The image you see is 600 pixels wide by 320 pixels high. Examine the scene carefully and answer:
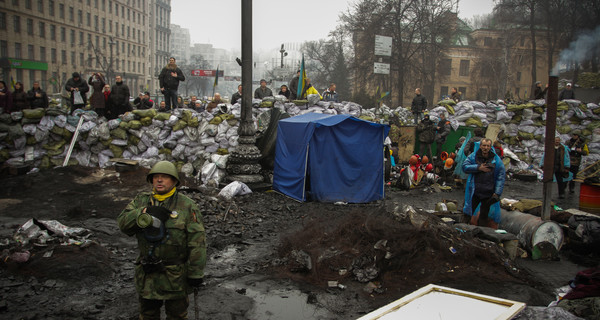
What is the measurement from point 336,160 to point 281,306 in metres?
5.14

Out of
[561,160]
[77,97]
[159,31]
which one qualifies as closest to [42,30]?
[77,97]

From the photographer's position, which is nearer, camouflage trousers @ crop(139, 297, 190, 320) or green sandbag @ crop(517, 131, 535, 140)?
camouflage trousers @ crop(139, 297, 190, 320)

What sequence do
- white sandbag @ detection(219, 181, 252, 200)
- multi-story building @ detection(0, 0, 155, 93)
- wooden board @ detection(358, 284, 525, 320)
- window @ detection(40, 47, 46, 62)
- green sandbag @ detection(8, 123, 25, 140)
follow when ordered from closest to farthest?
wooden board @ detection(358, 284, 525, 320)
white sandbag @ detection(219, 181, 252, 200)
green sandbag @ detection(8, 123, 25, 140)
multi-story building @ detection(0, 0, 155, 93)
window @ detection(40, 47, 46, 62)

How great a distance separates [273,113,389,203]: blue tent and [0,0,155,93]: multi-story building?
3334cm

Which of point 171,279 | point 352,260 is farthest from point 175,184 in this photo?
point 352,260

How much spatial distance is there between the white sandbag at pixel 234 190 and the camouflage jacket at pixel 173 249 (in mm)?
5541

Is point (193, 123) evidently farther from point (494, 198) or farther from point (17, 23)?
point (17, 23)

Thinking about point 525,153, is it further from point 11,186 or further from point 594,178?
point 11,186

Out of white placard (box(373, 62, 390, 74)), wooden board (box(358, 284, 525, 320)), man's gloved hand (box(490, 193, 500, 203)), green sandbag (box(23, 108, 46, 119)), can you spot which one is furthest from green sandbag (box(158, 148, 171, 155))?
white placard (box(373, 62, 390, 74))

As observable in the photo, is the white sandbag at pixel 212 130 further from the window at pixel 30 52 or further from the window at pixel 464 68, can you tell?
the window at pixel 464 68

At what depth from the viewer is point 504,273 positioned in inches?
199

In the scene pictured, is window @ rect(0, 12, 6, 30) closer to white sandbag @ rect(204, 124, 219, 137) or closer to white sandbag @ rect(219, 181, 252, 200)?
white sandbag @ rect(204, 124, 219, 137)

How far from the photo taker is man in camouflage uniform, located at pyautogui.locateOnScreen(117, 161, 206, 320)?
2.98 meters

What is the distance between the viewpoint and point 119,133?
11961mm
